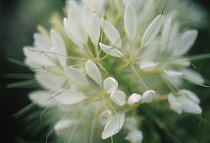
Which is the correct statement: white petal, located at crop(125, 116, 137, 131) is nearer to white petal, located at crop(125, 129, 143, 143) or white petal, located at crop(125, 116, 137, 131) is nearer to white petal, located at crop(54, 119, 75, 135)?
white petal, located at crop(125, 129, 143, 143)

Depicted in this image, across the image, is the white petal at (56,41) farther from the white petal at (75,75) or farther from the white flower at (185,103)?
the white flower at (185,103)

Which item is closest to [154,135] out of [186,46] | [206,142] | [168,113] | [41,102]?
[168,113]

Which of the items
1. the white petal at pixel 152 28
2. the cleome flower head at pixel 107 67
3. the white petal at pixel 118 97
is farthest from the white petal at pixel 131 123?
the white petal at pixel 152 28

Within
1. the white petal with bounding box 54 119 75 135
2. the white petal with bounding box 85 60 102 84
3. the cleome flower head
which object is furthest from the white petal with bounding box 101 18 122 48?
the white petal with bounding box 54 119 75 135

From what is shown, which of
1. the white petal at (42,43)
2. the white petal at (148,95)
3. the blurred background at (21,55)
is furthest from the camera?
the blurred background at (21,55)

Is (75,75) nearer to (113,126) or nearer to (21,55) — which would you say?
(113,126)

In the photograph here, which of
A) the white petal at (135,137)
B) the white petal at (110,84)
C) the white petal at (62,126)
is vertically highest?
the white petal at (110,84)

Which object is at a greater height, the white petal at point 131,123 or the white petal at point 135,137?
the white petal at point 131,123
